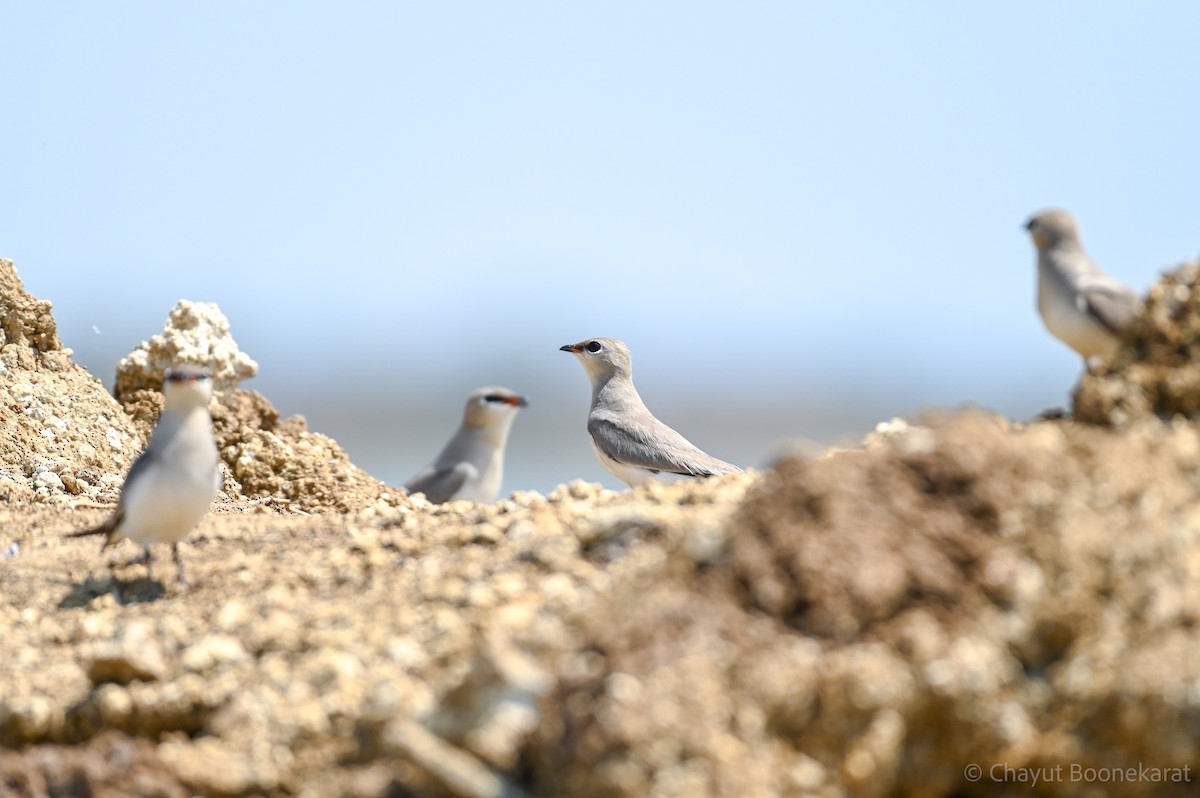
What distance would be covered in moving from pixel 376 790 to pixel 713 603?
1.15 m

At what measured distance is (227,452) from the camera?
1160cm

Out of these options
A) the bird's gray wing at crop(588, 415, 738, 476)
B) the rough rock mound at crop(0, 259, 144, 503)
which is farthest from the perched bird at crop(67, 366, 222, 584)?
the bird's gray wing at crop(588, 415, 738, 476)

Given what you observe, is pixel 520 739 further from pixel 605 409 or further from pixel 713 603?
pixel 605 409

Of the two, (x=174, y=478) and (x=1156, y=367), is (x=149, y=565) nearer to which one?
(x=174, y=478)

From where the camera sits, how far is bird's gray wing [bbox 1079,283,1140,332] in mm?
5754

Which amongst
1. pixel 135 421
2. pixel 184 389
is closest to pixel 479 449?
pixel 135 421

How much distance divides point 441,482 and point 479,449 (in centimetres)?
46

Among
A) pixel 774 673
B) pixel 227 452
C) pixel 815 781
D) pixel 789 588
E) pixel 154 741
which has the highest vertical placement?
pixel 227 452

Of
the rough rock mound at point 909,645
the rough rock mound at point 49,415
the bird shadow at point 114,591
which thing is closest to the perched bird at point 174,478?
the bird shadow at point 114,591

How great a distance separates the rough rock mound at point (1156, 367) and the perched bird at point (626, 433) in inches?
201

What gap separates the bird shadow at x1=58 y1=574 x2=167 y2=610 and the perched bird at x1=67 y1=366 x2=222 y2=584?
0.33 ft

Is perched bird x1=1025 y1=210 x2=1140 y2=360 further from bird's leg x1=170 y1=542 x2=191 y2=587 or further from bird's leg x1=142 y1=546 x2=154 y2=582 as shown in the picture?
bird's leg x1=142 y1=546 x2=154 y2=582

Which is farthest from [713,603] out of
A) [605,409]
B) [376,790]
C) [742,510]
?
[605,409]

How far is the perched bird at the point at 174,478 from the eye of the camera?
6.63 metres
